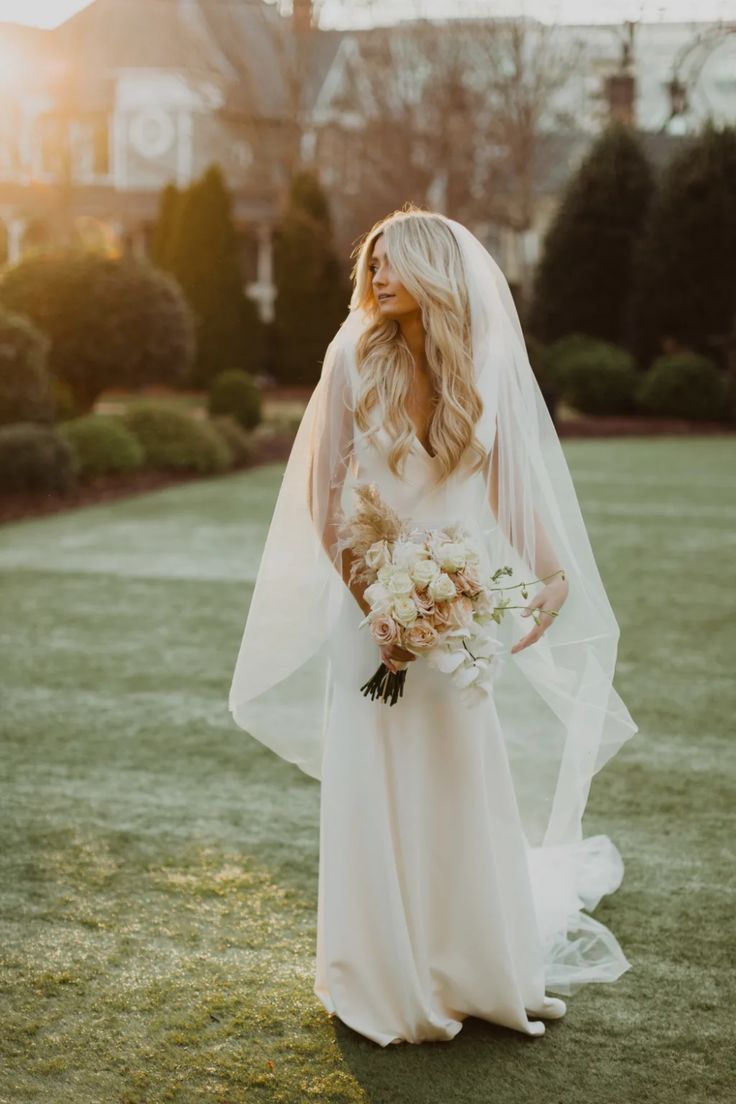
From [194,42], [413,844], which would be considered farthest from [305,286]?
[413,844]

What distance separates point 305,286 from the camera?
97.7 feet

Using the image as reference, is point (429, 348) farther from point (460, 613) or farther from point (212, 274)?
point (212, 274)

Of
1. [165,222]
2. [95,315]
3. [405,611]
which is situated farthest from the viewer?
[165,222]

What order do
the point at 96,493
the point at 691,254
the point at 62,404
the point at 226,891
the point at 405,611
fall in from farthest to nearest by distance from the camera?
the point at 691,254
the point at 62,404
the point at 96,493
the point at 226,891
the point at 405,611

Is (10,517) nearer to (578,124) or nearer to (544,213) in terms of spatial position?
(578,124)

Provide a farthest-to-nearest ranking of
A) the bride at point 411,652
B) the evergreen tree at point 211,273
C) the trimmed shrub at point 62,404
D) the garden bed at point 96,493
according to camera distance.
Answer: the evergreen tree at point 211,273 < the trimmed shrub at point 62,404 < the garden bed at point 96,493 < the bride at point 411,652

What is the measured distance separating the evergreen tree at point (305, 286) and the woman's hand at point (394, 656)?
26.6 metres

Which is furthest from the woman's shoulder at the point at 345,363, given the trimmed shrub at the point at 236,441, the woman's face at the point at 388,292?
the trimmed shrub at the point at 236,441

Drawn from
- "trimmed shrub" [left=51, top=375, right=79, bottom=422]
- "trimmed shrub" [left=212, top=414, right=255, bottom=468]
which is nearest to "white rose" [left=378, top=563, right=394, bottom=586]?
"trimmed shrub" [left=51, top=375, right=79, bottom=422]

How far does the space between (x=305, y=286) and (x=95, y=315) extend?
496 inches

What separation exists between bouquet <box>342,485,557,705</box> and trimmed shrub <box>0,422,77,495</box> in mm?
11043

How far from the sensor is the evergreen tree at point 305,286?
2934cm

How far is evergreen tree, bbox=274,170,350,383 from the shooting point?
29344 mm

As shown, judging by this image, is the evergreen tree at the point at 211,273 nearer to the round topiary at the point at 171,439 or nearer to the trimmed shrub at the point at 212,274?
the trimmed shrub at the point at 212,274
